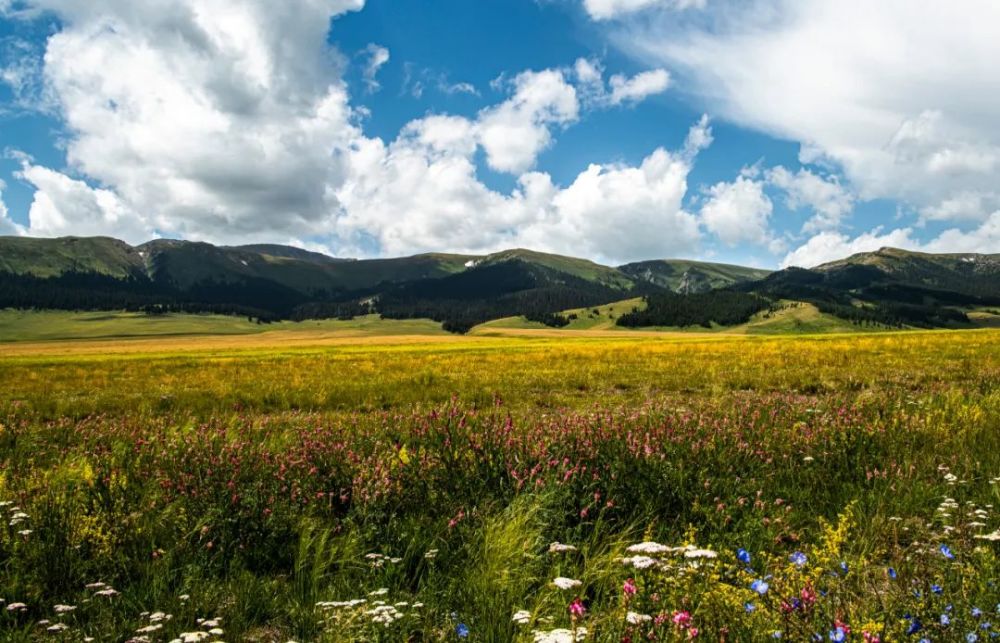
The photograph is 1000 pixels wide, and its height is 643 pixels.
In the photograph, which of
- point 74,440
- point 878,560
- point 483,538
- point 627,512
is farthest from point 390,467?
point 74,440

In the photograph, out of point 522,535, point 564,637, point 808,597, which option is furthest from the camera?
point 522,535

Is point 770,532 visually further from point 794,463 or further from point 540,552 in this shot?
point 794,463

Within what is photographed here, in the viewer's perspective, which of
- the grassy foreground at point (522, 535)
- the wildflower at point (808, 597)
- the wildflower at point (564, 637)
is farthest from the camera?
the grassy foreground at point (522, 535)

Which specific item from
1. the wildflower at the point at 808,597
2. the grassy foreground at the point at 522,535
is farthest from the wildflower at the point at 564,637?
the wildflower at the point at 808,597

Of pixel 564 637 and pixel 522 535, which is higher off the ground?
pixel 564 637

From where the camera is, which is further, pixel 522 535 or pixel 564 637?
pixel 522 535

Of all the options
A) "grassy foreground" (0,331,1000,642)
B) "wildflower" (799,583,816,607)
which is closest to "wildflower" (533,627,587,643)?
"grassy foreground" (0,331,1000,642)

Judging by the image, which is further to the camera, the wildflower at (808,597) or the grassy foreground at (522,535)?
the grassy foreground at (522,535)

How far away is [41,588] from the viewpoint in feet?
14.6

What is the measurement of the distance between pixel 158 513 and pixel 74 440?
844 centimetres

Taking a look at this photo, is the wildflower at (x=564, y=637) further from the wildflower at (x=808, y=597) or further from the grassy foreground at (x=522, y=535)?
the wildflower at (x=808, y=597)

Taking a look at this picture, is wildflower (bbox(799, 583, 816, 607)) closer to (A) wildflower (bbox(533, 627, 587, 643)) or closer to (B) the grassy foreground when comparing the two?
(B) the grassy foreground

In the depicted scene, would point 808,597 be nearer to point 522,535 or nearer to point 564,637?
point 564,637

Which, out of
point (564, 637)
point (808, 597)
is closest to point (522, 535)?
point (564, 637)
